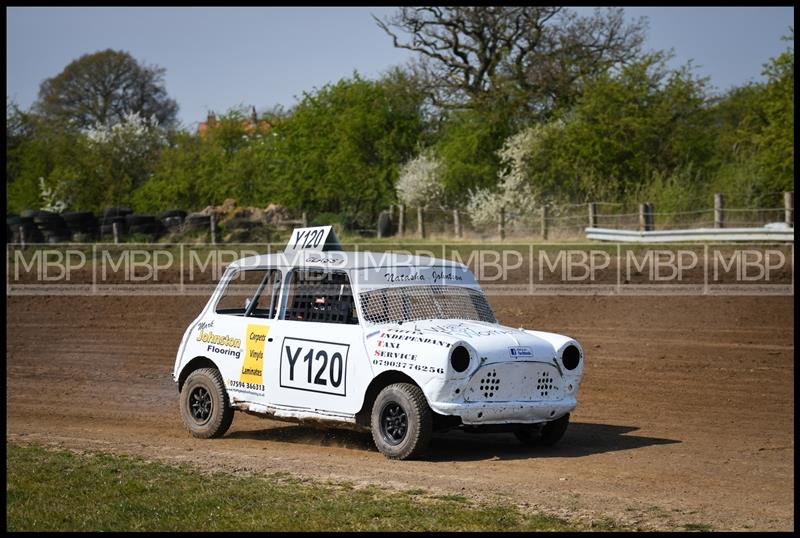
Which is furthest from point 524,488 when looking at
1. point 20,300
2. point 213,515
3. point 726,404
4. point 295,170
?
point 295,170

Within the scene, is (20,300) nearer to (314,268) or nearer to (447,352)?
(314,268)

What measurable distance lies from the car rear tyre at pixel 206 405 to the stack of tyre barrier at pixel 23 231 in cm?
3028

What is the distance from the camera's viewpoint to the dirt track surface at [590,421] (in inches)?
360

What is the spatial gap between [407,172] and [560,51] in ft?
29.3

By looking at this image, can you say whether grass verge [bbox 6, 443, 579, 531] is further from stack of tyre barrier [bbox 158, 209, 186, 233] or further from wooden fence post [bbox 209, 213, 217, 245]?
stack of tyre barrier [bbox 158, 209, 186, 233]

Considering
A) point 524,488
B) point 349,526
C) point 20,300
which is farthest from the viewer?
point 20,300

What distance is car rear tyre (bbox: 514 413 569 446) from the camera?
11.4 meters

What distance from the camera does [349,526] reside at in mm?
7770

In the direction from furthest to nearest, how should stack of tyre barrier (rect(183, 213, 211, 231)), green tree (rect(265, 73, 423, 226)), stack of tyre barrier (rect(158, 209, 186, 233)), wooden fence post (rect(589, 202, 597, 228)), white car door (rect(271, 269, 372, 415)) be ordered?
green tree (rect(265, 73, 423, 226)) → stack of tyre barrier (rect(158, 209, 186, 233)) → stack of tyre barrier (rect(183, 213, 211, 231)) → wooden fence post (rect(589, 202, 597, 228)) → white car door (rect(271, 269, 372, 415))

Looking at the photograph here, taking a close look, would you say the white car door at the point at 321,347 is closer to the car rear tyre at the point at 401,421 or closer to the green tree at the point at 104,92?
the car rear tyre at the point at 401,421

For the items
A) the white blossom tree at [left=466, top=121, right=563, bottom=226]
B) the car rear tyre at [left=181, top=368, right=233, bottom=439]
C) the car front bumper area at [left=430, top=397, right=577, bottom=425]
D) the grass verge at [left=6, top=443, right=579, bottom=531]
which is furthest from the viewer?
the white blossom tree at [left=466, top=121, right=563, bottom=226]

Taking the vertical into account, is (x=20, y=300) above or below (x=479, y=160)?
below

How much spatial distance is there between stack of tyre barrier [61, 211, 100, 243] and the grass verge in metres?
33.3

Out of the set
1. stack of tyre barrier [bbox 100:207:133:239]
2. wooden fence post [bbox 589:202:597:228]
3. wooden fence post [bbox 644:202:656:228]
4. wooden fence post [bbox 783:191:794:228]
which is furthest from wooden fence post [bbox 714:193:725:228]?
stack of tyre barrier [bbox 100:207:133:239]
